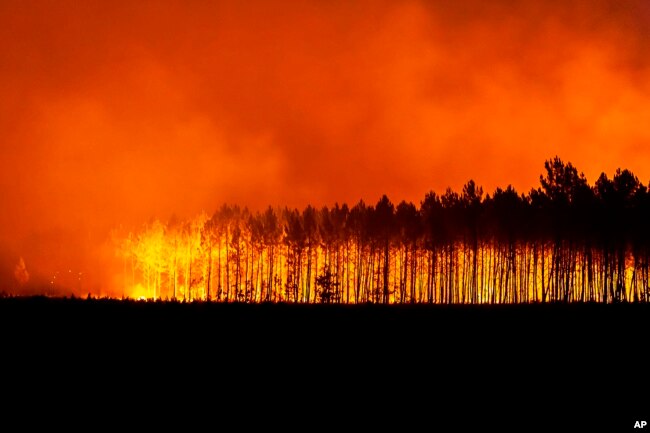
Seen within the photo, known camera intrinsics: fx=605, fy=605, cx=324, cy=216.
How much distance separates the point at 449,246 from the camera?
7644 centimetres

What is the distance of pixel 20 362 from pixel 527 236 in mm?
58654

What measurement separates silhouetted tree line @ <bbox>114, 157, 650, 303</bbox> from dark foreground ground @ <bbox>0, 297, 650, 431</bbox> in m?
21.0

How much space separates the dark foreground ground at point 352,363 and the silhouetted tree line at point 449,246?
21.0 metres

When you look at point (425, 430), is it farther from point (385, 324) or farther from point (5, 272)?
point (5, 272)

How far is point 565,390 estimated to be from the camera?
17984mm

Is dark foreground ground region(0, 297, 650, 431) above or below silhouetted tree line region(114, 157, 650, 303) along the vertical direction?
below

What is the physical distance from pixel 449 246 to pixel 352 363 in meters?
58.4

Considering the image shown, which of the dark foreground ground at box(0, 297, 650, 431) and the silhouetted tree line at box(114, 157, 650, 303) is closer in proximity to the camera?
the dark foreground ground at box(0, 297, 650, 431)

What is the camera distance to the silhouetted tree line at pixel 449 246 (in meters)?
61.1

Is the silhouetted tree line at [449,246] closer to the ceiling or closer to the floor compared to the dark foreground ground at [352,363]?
closer to the ceiling

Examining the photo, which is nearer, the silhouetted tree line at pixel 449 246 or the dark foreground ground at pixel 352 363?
the dark foreground ground at pixel 352 363

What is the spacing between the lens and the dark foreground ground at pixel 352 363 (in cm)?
1612

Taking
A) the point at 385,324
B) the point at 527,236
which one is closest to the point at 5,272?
the point at 527,236

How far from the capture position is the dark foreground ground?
16125 millimetres
